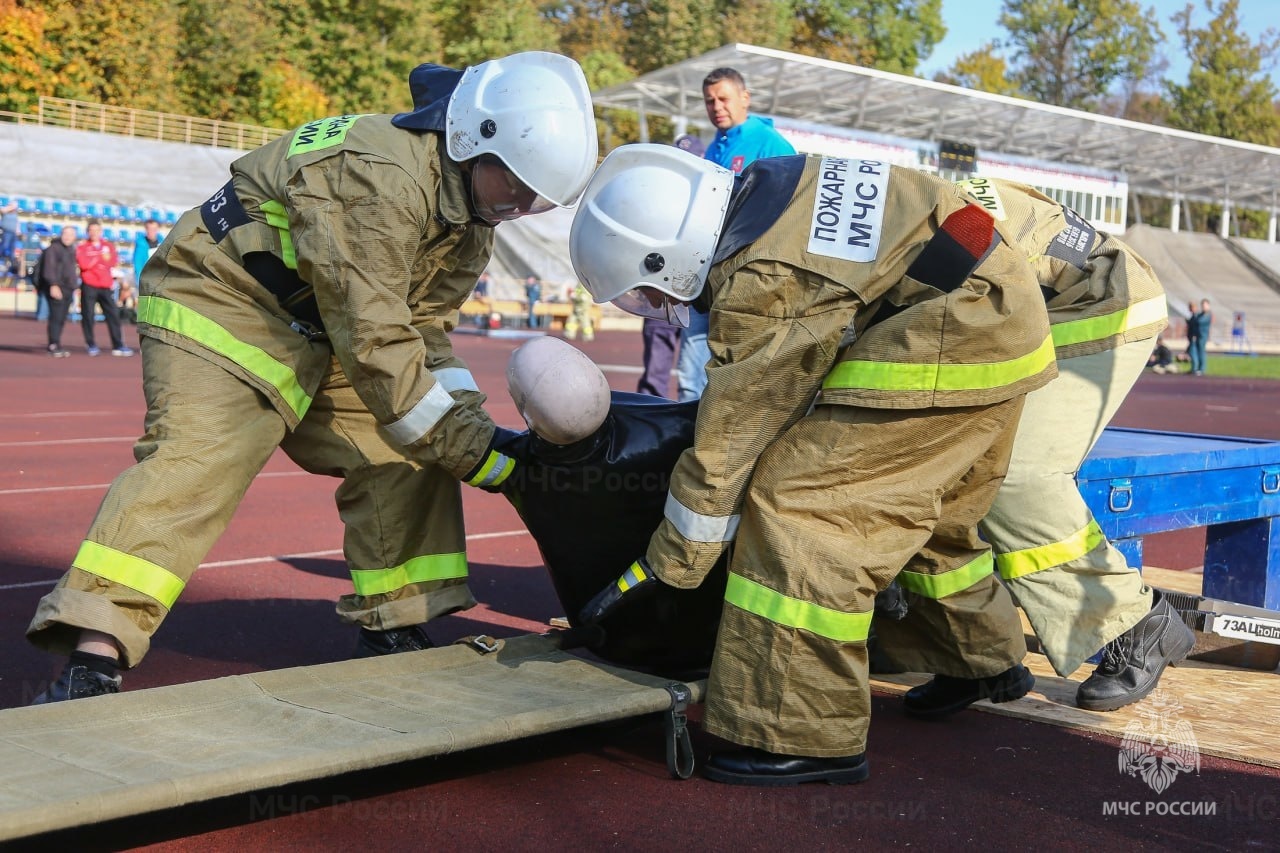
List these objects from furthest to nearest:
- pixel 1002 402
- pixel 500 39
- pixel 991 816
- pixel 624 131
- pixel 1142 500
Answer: pixel 624 131 < pixel 500 39 < pixel 1142 500 < pixel 1002 402 < pixel 991 816

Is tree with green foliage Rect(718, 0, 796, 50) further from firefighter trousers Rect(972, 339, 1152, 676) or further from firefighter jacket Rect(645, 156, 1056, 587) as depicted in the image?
firefighter jacket Rect(645, 156, 1056, 587)

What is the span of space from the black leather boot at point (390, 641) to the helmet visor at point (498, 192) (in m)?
1.39

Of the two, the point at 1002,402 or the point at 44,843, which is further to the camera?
the point at 1002,402

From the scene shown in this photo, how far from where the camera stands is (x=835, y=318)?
3225mm

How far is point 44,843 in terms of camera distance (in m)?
2.90

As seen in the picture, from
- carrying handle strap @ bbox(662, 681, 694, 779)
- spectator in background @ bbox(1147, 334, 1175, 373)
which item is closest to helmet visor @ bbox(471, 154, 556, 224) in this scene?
carrying handle strap @ bbox(662, 681, 694, 779)

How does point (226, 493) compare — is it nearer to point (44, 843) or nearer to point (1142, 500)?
point (44, 843)

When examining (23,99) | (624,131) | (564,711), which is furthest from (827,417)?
(624,131)

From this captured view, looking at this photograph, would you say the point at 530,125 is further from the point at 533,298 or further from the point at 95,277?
the point at 533,298

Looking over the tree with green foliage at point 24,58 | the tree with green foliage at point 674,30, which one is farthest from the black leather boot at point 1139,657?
the tree with green foliage at point 674,30

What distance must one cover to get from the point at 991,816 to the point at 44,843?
7.24ft

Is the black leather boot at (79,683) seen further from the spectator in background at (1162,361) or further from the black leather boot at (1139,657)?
the spectator in background at (1162,361)

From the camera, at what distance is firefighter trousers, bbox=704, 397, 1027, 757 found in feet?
10.6

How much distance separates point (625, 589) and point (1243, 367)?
3250cm
